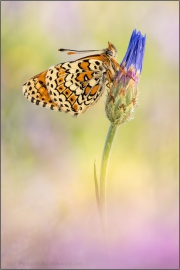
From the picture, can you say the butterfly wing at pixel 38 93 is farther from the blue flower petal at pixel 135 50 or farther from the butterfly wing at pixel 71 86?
the blue flower petal at pixel 135 50

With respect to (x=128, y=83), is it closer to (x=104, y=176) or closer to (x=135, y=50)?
(x=135, y=50)

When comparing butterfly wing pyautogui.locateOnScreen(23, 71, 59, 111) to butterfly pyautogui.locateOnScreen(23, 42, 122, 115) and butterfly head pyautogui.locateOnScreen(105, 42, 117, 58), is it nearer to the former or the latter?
butterfly pyautogui.locateOnScreen(23, 42, 122, 115)

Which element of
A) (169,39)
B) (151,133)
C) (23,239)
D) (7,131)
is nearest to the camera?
(23,239)

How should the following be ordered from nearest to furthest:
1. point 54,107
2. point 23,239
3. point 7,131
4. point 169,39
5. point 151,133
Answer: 1. point 54,107
2. point 23,239
3. point 7,131
4. point 151,133
5. point 169,39

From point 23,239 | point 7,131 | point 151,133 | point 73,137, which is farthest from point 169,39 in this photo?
point 23,239

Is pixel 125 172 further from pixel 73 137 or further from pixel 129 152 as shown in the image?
pixel 73 137

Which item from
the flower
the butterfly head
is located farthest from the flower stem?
the butterfly head

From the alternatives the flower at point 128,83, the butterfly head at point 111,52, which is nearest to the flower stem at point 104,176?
the flower at point 128,83
